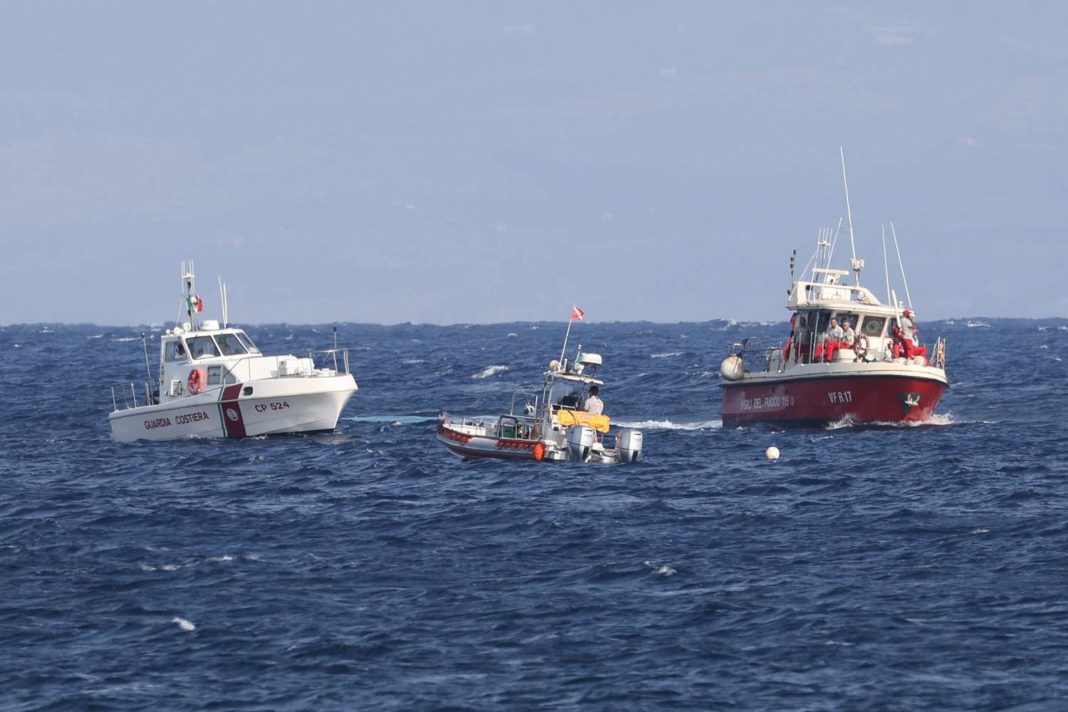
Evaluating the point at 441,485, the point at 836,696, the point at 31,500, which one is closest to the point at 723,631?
the point at 836,696

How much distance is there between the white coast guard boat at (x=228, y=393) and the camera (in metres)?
48.2

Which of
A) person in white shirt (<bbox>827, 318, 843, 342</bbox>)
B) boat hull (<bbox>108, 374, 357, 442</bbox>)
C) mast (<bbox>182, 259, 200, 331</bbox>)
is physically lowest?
boat hull (<bbox>108, 374, 357, 442</bbox>)

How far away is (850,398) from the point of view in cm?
4947

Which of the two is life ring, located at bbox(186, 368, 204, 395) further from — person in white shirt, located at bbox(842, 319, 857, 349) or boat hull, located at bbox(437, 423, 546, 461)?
person in white shirt, located at bbox(842, 319, 857, 349)

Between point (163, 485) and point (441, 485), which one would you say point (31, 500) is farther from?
point (441, 485)

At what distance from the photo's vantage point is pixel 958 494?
36.4m

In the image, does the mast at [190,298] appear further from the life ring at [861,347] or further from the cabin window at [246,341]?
the life ring at [861,347]

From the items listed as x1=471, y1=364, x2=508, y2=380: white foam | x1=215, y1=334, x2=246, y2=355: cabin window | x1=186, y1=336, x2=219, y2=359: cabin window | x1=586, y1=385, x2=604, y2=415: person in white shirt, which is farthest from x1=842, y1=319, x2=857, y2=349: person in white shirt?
x1=471, y1=364, x2=508, y2=380: white foam

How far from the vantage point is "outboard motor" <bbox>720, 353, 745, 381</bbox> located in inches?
2111

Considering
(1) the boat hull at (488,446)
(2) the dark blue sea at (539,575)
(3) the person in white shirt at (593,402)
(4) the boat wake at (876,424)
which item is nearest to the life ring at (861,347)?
(4) the boat wake at (876,424)

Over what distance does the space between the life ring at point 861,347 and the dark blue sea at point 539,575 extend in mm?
2447

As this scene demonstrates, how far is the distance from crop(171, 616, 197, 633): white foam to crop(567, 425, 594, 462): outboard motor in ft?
55.6

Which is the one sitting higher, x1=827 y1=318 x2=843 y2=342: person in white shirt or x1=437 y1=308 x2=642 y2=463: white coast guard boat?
x1=827 y1=318 x2=843 y2=342: person in white shirt

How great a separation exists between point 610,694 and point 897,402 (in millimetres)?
29290
